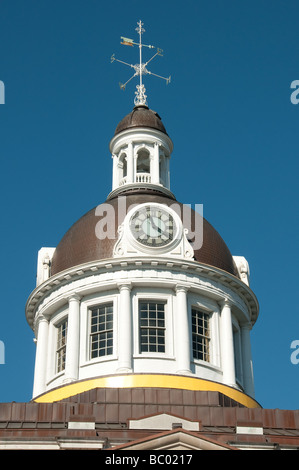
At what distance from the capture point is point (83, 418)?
37969 millimetres

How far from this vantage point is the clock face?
49.2 metres

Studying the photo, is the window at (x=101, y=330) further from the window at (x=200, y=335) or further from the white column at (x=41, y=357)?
the window at (x=200, y=335)

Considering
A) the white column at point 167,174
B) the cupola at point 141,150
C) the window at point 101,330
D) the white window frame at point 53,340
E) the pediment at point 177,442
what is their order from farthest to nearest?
the white column at point 167,174 < the cupola at point 141,150 < the white window frame at point 53,340 < the window at point 101,330 < the pediment at point 177,442

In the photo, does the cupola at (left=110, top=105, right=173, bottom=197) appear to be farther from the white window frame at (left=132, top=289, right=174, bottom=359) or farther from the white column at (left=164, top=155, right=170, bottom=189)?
the white window frame at (left=132, top=289, right=174, bottom=359)

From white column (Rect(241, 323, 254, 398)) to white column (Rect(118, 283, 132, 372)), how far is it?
7.02m

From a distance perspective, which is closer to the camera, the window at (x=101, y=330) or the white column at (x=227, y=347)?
the window at (x=101, y=330)

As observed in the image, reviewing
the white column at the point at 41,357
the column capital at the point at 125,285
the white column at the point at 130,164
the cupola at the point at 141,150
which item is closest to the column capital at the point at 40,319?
the white column at the point at 41,357

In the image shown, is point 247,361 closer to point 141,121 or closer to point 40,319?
point 40,319

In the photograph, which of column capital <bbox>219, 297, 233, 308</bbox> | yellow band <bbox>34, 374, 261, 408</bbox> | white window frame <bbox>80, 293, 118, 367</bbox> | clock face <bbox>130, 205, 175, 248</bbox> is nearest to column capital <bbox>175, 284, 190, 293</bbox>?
clock face <bbox>130, 205, 175, 248</bbox>

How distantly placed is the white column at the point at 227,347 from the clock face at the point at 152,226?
4.24 meters

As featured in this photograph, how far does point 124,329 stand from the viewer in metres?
46.9

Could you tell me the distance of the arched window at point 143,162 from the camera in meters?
57.5

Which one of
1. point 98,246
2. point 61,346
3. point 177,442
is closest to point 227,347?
point 98,246

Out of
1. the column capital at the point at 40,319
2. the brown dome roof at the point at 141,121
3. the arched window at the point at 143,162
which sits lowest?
the column capital at the point at 40,319
